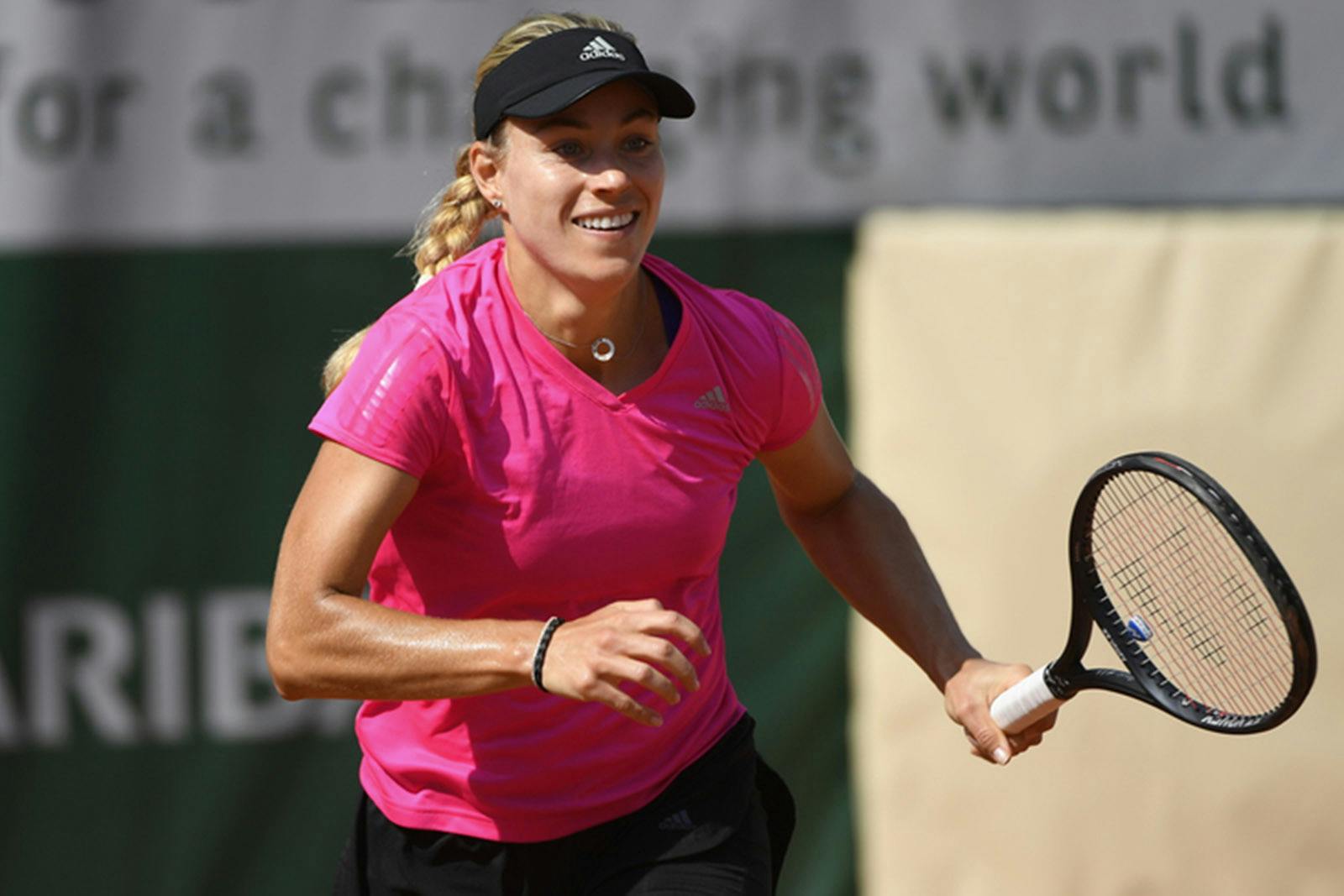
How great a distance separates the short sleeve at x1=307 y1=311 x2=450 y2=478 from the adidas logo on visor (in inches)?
15.7

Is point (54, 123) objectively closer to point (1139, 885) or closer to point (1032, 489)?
point (1032, 489)

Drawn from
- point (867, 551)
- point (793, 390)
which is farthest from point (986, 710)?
point (793, 390)

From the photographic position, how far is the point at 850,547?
263 centimetres

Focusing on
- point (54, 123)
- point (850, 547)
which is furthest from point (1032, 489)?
point (54, 123)

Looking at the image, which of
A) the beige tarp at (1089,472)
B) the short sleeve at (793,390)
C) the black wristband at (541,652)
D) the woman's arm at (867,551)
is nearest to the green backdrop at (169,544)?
the beige tarp at (1089,472)

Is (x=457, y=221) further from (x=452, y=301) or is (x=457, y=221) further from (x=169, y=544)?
(x=169, y=544)

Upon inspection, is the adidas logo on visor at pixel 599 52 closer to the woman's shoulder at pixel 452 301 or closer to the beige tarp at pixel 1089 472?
the woman's shoulder at pixel 452 301

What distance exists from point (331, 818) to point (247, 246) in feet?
4.16

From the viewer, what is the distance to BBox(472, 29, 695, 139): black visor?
86.8 inches

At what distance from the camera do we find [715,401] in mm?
2379

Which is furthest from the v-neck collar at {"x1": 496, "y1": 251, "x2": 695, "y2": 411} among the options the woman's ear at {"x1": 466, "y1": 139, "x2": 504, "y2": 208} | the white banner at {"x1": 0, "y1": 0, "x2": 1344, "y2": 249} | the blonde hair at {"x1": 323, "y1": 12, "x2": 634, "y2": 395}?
the white banner at {"x1": 0, "y1": 0, "x2": 1344, "y2": 249}

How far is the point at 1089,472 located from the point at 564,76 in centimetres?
203

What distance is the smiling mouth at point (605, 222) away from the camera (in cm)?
227

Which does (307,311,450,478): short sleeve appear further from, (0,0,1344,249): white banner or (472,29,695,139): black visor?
(0,0,1344,249): white banner
